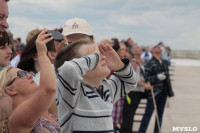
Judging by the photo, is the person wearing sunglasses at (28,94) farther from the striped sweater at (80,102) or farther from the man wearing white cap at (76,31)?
the man wearing white cap at (76,31)

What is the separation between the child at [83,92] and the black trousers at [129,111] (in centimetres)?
344

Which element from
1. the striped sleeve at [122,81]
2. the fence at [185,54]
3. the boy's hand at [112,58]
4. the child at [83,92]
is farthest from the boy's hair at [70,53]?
the fence at [185,54]

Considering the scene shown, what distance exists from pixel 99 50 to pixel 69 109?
0.57 m

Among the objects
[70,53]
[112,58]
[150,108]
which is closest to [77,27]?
[112,58]

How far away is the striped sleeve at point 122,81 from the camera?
2.37 m

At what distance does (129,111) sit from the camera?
5672mm

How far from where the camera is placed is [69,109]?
6.51 feet

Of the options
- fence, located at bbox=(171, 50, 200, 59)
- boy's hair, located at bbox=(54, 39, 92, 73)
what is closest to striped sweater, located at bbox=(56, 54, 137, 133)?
boy's hair, located at bbox=(54, 39, 92, 73)

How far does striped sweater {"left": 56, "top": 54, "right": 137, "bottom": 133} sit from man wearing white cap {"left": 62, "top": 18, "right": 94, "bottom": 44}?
1399mm

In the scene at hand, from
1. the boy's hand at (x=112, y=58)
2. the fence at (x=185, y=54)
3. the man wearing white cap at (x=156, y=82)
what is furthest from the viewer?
the fence at (x=185, y=54)

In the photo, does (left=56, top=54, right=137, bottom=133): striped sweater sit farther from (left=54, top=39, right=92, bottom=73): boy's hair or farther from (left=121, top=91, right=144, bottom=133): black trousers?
(left=121, top=91, right=144, bottom=133): black trousers

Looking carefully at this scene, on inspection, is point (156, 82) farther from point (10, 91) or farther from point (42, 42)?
point (10, 91)

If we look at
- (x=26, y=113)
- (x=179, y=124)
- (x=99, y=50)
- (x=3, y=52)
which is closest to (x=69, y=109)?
(x=26, y=113)

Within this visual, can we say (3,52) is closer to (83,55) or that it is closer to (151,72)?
(83,55)
